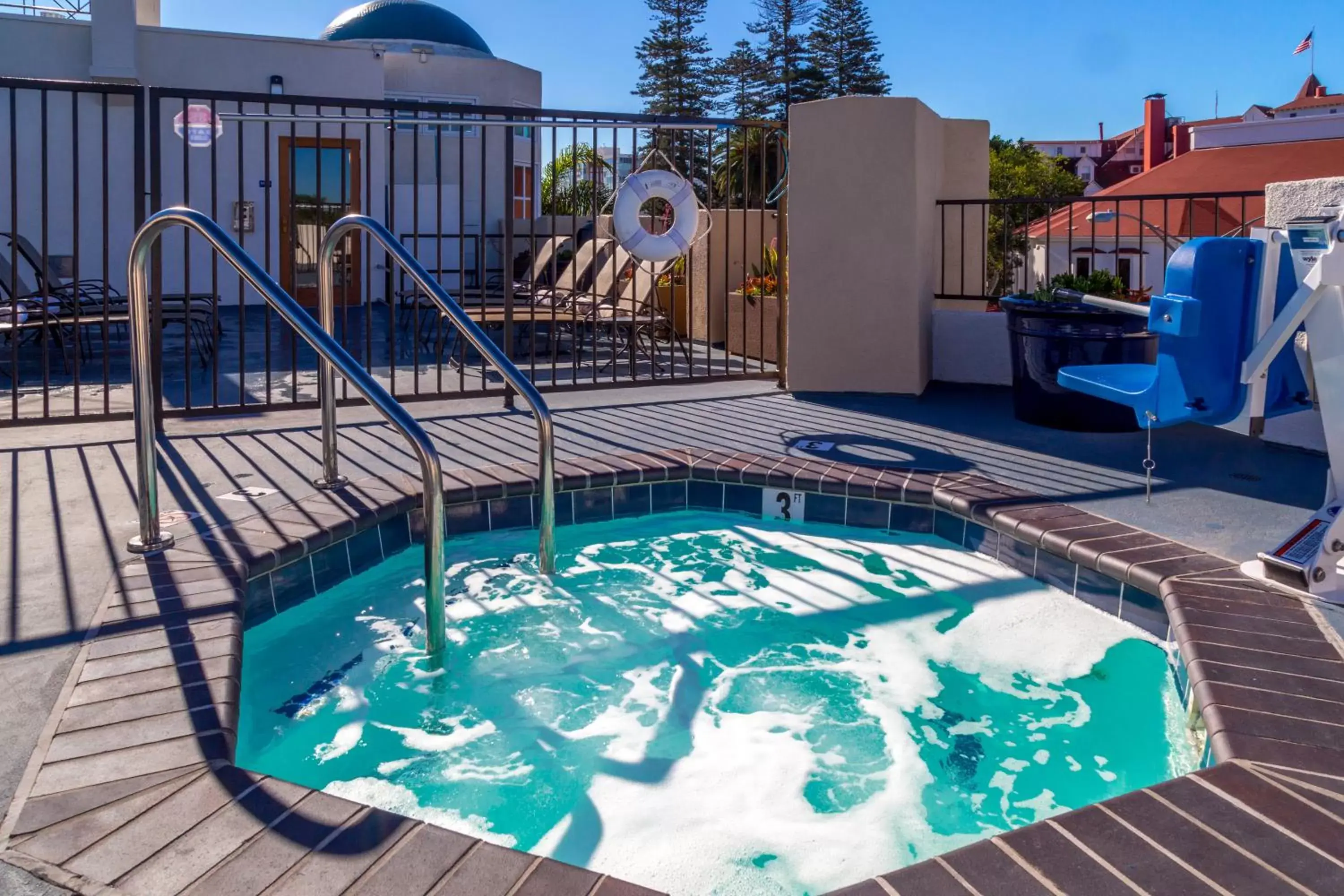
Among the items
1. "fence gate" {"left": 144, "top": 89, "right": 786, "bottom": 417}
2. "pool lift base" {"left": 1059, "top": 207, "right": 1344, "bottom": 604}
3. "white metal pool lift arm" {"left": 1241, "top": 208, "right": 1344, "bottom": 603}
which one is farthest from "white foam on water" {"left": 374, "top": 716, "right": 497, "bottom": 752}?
"white metal pool lift arm" {"left": 1241, "top": 208, "right": 1344, "bottom": 603}

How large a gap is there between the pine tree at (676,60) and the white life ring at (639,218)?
2927cm

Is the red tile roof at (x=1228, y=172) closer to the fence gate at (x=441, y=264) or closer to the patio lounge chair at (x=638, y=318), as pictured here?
the fence gate at (x=441, y=264)

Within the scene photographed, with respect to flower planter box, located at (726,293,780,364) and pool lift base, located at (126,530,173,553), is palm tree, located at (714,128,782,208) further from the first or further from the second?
pool lift base, located at (126,530,173,553)

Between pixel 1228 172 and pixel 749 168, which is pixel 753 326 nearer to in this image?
pixel 749 168

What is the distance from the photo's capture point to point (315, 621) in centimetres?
302

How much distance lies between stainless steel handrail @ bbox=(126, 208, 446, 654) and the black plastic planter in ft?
10.3

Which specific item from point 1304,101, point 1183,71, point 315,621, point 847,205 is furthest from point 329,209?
point 1304,101

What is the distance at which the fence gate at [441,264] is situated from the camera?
501 centimetres

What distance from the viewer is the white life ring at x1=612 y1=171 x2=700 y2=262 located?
5.95m

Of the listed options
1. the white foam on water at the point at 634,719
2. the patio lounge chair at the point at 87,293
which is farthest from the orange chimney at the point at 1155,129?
the white foam on water at the point at 634,719

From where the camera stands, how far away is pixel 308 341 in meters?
2.64

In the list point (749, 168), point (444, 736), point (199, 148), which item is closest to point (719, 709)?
point (444, 736)

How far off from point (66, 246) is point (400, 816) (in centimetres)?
1356

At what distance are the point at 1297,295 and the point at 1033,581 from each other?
3.60ft
